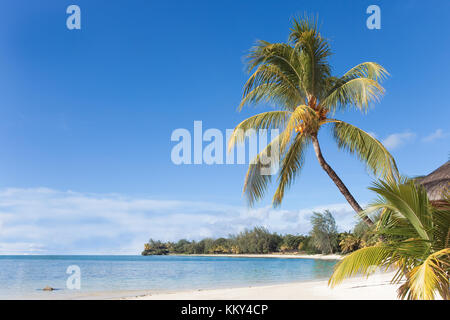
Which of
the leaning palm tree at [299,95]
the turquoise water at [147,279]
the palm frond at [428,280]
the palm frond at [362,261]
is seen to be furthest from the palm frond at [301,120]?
the turquoise water at [147,279]

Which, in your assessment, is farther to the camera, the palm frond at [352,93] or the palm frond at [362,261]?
the palm frond at [352,93]

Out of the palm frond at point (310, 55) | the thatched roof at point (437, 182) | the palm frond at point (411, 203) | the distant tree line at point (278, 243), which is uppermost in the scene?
the palm frond at point (310, 55)

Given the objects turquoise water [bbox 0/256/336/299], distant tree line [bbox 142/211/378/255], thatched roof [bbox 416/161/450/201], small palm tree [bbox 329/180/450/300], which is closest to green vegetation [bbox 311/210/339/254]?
distant tree line [bbox 142/211/378/255]

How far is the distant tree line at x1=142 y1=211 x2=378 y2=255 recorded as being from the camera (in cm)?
4759

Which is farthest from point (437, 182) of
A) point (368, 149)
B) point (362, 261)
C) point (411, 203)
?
point (362, 261)

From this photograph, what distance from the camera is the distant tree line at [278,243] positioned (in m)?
47.6

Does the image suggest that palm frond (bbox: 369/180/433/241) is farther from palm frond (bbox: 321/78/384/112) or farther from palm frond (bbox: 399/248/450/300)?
palm frond (bbox: 321/78/384/112)

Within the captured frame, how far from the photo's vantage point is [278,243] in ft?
235

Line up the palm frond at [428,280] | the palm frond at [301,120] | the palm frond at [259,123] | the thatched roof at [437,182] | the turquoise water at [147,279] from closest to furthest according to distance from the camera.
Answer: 1. the palm frond at [428,280]
2. the palm frond at [301,120]
3. the thatched roof at [437,182]
4. the palm frond at [259,123]
5. the turquoise water at [147,279]

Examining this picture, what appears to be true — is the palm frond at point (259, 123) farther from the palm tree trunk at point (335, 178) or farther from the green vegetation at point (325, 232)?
the green vegetation at point (325, 232)

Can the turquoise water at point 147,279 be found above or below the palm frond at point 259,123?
below
